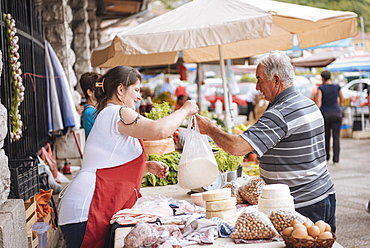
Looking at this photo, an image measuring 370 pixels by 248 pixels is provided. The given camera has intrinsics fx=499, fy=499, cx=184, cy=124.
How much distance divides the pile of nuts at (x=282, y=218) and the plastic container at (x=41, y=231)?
111 inches

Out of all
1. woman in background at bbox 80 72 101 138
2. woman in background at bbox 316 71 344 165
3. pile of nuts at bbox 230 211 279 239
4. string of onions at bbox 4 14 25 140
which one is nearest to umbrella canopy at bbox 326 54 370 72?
woman in background at bbox 316 71 344 165

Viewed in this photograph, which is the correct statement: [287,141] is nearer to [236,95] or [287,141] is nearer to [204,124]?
[204,124]

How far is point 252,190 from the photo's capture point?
133 inches

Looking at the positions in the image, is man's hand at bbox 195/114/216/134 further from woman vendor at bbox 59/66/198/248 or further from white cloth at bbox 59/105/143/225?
→ white cloth at bbox 59/105/143/225

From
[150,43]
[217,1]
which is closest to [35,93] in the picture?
[150,43]

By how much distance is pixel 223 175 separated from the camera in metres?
4.04

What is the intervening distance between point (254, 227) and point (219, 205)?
0.39m

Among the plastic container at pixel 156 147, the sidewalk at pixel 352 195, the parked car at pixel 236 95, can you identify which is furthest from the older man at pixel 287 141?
the parked car at pixel 236 95

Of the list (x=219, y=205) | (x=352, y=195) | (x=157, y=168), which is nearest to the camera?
(x=219, y=205)

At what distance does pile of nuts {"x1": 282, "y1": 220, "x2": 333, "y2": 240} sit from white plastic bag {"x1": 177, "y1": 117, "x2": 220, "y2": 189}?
0.96 metres

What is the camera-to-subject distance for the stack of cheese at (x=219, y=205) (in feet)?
9.80

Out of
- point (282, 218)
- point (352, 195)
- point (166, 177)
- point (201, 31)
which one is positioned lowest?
point (352, 195)

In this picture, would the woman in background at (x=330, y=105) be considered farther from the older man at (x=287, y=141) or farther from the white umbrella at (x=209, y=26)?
the older man at (x=287, y=141)

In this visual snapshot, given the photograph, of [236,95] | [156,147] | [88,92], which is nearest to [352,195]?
[156,147]
